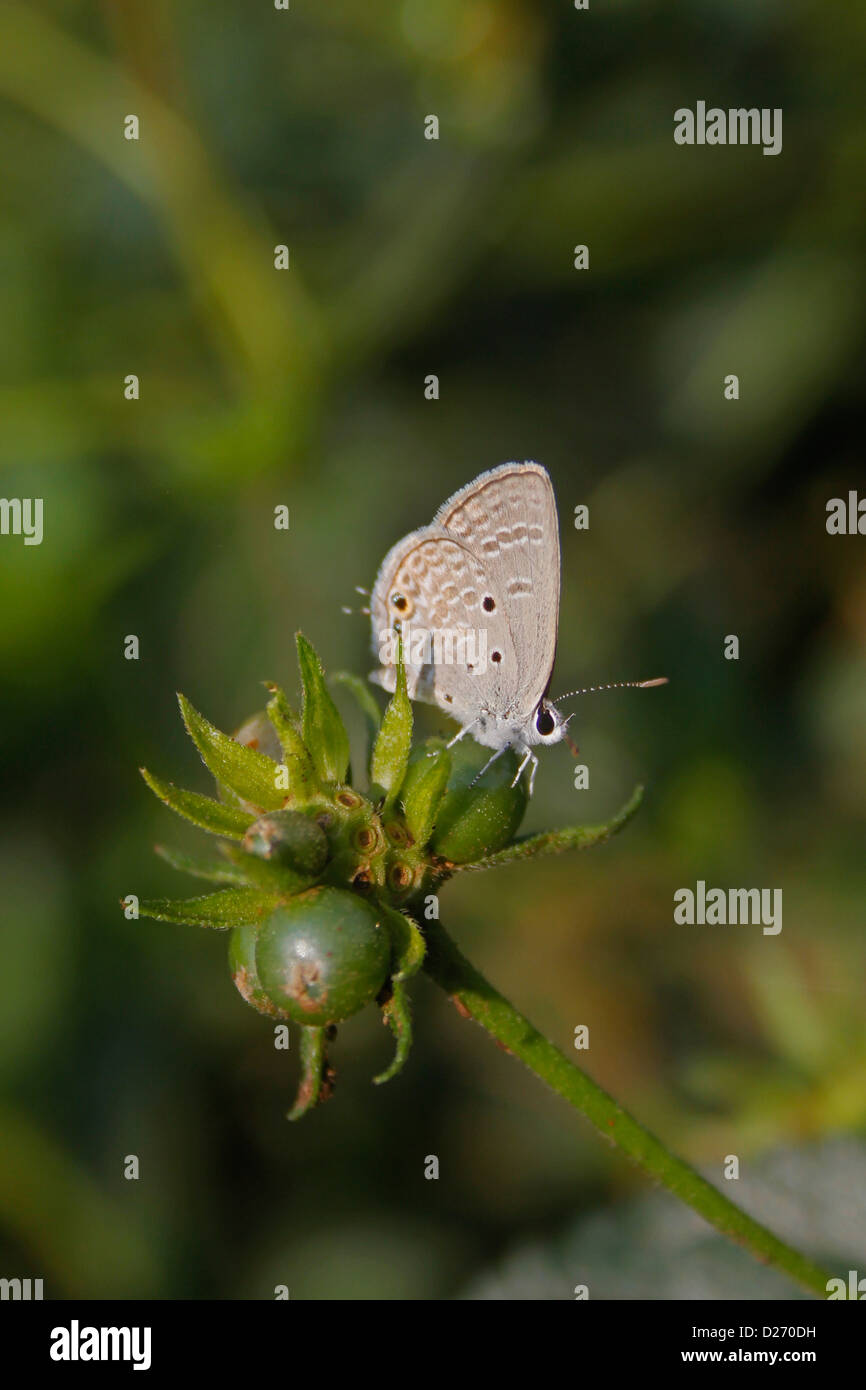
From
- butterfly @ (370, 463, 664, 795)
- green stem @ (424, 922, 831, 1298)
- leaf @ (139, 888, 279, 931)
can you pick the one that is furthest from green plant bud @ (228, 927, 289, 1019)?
butterfly @ (370, 463, 664, 795)

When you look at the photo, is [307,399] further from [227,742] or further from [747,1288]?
[747,1288]

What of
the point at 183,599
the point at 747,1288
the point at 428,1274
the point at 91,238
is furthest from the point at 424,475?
the point at 747,1288

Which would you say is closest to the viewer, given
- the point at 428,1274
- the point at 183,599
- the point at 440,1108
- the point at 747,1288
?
the point at 747,1288

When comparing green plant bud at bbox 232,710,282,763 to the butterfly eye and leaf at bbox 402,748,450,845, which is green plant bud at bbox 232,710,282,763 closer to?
leaf at bbox 402,748,450,845

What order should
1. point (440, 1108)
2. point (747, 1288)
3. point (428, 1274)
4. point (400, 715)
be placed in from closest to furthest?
point (400, 715) → point (747, 1288) → point (428, 1274) → point (440, 1108)

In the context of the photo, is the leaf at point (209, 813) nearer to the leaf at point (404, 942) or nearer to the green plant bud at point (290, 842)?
the green plant bud at point (290, 842)

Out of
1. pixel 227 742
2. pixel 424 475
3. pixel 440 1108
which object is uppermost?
pixel 424 475

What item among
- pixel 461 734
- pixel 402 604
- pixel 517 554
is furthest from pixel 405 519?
pixel 461 734
